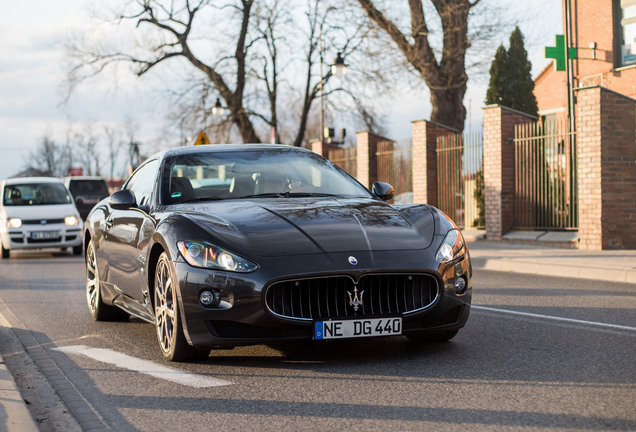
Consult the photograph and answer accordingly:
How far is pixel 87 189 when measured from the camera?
104 ft

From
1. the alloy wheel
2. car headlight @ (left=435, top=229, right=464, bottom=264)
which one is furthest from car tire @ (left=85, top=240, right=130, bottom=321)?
car headlight @ (left=435, top=229, right=464, bottom=264)

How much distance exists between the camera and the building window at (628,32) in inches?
1246

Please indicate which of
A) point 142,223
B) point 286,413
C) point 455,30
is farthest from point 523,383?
point 455,30

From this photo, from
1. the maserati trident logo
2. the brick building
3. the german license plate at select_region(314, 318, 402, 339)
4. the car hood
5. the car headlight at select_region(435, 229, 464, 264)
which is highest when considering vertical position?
the brick building

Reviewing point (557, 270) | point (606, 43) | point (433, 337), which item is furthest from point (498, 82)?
point (433, 337)

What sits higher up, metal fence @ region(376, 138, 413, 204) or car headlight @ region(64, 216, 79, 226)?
metal fence @ region(376, 138, 413, 204)

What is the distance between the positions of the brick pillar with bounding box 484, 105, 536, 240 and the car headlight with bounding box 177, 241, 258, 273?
15.1 metres

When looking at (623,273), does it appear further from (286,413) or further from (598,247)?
(286,413)

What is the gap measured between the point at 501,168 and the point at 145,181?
1364 cm

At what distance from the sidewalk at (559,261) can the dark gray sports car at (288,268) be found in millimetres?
6989

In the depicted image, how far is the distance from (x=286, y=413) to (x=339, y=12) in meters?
24.5

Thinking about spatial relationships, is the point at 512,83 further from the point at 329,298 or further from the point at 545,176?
the point at 329,298

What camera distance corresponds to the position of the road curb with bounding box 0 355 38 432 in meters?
4.24

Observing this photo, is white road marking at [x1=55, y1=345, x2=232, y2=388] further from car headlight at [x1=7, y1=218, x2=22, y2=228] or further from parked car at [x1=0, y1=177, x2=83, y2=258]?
car headlight at [x1=7, y1=218, x2=22, y2=228]
